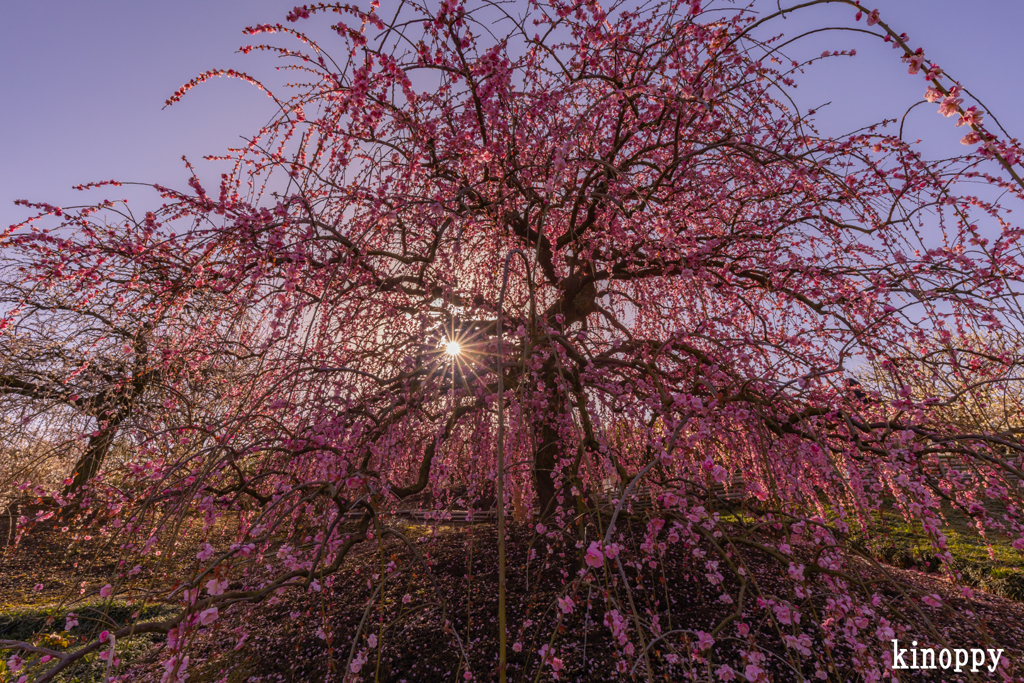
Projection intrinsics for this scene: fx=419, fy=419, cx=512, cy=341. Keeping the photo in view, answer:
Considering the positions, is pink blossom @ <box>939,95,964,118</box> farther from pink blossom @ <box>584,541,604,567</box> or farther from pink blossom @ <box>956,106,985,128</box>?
pink blossom @ <box>584,541,604,567</box>

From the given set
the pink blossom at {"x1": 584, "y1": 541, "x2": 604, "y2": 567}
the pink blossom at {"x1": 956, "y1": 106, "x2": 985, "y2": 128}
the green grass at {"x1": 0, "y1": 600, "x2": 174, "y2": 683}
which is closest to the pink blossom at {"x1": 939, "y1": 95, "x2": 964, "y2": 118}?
the pink blossom at {"x1": 956, "y1": 106, "x2": 985, "y2": 128}

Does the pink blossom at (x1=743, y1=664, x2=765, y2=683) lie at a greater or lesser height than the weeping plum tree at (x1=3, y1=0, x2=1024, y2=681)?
lesser

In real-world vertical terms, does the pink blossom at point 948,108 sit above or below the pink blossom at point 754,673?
above

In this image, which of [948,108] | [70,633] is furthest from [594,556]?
[70,633]

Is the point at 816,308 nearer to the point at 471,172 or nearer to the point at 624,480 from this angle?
the point at 624,480

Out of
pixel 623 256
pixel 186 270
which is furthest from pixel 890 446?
pixel 186 270

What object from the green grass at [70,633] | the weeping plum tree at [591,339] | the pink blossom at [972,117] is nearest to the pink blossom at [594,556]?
the weeping plum tree at [591,339]

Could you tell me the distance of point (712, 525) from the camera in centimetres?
264

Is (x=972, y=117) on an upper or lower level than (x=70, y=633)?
upper

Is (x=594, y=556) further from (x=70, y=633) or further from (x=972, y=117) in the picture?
(x=70, y=633)

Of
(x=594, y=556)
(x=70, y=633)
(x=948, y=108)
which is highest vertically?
(x=948, y=108)

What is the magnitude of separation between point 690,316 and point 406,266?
3223 millimetres

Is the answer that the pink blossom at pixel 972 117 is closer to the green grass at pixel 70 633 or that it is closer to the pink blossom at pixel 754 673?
the pink blossom at pixel 754 673

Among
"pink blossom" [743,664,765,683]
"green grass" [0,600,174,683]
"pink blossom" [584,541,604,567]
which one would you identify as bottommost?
"green grass" [0,600,174,683]
